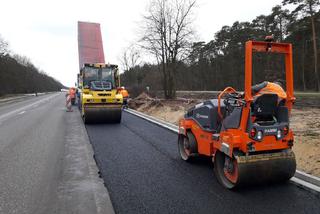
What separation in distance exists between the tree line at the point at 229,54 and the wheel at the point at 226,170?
1033 cm

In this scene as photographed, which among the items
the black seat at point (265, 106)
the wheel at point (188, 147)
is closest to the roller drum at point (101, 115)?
the wheel at point (188, 147)

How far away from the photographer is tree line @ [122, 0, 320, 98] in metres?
23.3

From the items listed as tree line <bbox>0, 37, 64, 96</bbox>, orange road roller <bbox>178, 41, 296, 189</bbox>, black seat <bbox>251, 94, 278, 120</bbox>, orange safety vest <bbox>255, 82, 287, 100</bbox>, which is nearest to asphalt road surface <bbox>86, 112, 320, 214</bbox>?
orange road roller <bbox>178, 41, 296, 189</bbox>

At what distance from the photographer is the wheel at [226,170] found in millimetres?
4910

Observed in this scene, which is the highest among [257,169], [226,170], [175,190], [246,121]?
[246,121]

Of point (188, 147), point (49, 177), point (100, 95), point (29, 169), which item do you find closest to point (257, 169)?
point (188, 147)

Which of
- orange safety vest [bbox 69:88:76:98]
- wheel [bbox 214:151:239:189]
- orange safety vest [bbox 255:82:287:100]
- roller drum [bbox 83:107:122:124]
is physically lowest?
wheel [bbox 214:151:239:189]

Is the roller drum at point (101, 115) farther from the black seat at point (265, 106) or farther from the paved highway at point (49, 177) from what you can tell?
the black seat at point (265, 106)

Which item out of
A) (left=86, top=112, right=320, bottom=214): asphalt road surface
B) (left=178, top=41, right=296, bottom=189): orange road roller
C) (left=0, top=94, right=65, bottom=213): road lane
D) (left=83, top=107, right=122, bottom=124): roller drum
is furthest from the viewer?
(left=83, top=107, right=122, bottom=124): roller drum

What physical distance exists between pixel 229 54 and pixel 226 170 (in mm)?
48640

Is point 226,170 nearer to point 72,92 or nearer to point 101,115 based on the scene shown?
point 101,115

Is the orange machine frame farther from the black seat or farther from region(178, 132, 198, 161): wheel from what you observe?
region(178, 132, 198, 161): wheel

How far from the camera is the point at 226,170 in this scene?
203 inches

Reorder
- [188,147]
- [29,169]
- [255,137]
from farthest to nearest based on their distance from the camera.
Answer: [188,147]
[29,169]
[255,137]
